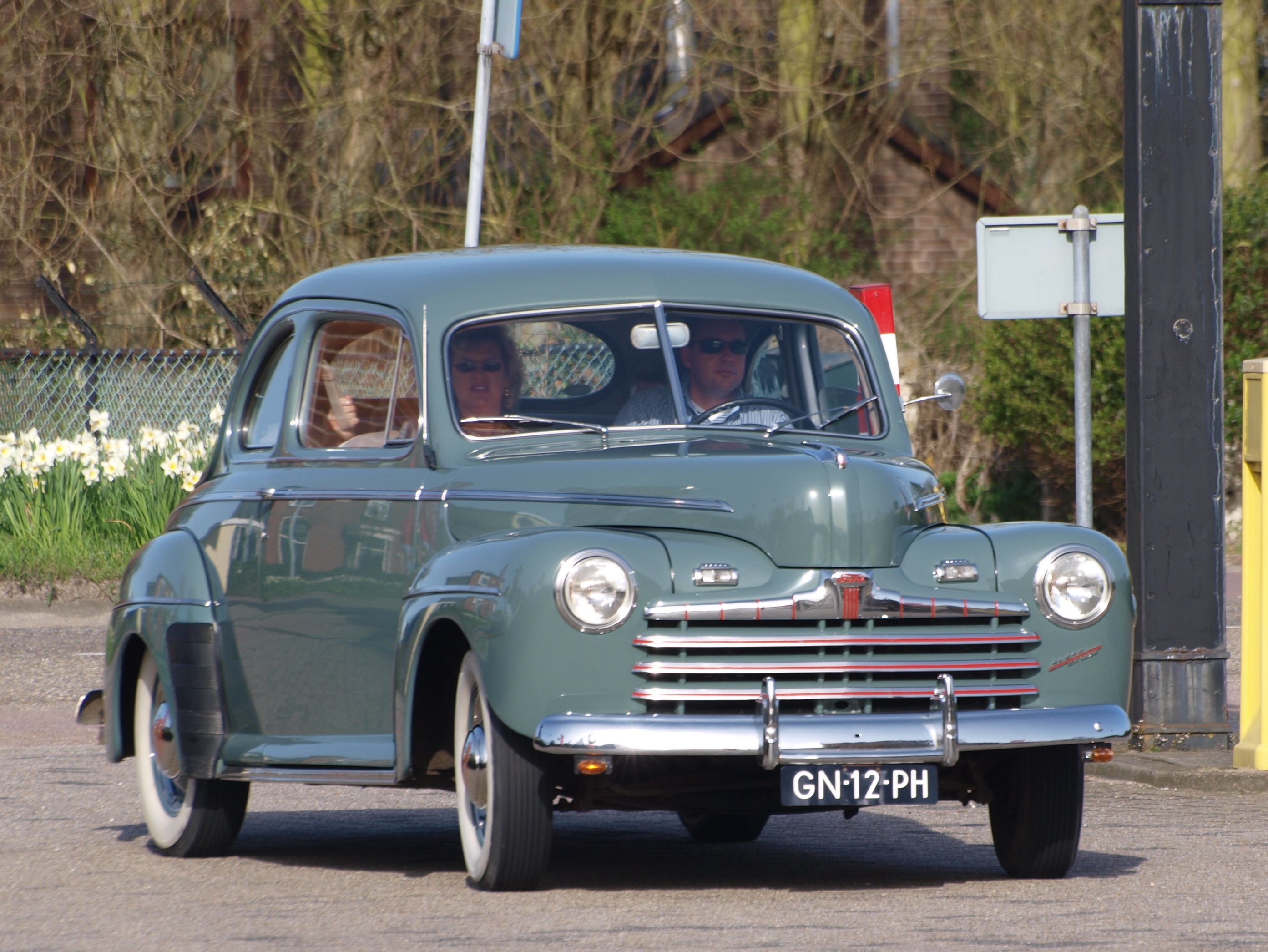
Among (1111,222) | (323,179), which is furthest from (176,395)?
(1111,222)

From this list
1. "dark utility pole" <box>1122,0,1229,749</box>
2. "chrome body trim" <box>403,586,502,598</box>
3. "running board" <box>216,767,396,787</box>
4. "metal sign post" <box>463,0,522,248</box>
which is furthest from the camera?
"metal sign post" <box>463,0,522,248</box>

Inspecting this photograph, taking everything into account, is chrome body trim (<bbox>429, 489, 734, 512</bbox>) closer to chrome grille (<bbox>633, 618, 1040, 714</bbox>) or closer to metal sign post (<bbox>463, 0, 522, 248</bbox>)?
chrome grille (<bbox>633, 618, 1040, 714</bbox>)

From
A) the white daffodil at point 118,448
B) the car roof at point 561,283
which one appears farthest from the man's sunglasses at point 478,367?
the white daffodil at point 118,448

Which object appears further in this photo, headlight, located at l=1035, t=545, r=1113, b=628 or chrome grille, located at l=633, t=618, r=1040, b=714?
headlight, located at l=1035, t=545, r=1113, b=628

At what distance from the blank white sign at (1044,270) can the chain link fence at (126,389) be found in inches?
341

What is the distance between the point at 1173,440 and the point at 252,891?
4.52 m

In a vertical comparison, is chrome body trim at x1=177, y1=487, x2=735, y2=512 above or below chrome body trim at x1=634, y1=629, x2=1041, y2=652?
above

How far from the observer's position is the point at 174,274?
21719 mm

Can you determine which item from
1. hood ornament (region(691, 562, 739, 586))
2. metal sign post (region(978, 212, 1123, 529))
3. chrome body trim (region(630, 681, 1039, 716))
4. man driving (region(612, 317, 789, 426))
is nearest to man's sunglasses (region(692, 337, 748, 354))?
man driving (region(612, 317, 789, 426))

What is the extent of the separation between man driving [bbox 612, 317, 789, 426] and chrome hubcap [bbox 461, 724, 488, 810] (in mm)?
1186

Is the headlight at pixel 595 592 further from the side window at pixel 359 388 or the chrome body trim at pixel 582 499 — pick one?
the side window at pixel 359 388

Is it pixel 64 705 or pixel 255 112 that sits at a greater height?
pixel 255 112

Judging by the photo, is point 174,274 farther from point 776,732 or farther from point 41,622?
point 776,732

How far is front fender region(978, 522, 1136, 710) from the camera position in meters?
5.92
